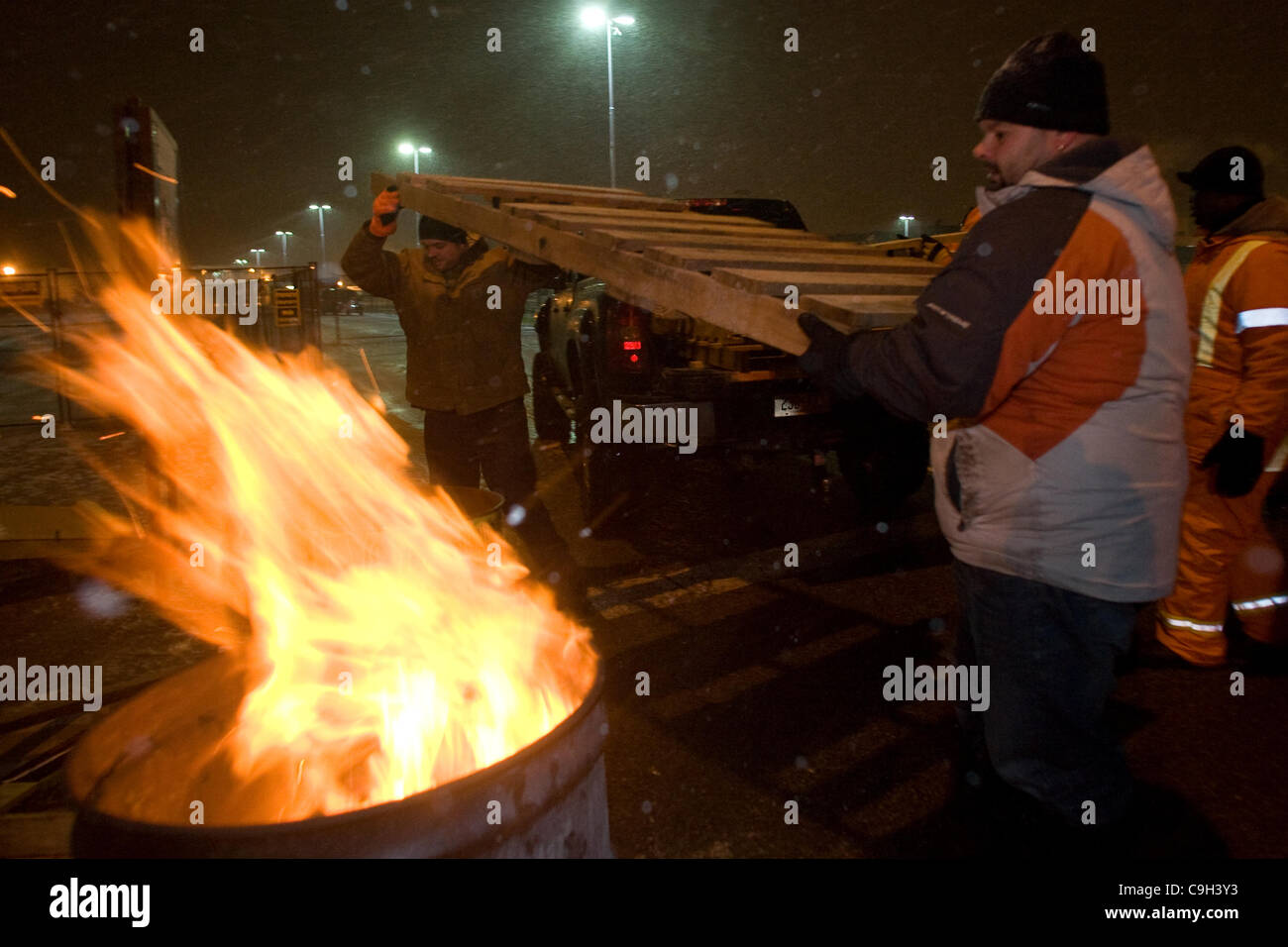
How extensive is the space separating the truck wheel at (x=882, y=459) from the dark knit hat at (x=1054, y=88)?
414cm

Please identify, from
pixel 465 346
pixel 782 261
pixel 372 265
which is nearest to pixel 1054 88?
pixel 782 261

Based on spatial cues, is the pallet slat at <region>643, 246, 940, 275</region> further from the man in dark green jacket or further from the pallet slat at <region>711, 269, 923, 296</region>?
the man in dark green jacket

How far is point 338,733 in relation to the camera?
2.24 m

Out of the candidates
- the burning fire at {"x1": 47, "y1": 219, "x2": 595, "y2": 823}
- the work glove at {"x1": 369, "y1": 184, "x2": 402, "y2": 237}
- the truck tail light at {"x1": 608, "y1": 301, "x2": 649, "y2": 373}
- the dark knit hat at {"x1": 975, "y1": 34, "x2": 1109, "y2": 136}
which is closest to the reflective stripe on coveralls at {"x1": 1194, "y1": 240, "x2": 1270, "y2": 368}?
the dark knit hat at {"x1": 975, "y1": 34, "x2": 1109, "y2": 136}

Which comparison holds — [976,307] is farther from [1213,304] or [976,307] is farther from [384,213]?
[384,213]

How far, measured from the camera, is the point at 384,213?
4016 mm

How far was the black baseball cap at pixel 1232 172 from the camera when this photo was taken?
380 cm

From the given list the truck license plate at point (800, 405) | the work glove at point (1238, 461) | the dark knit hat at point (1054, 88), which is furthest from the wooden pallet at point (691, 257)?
the truck license plate at point (800, 405)

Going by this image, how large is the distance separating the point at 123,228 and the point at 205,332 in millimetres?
795

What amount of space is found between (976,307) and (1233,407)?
2.57 meters

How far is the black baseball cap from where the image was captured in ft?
12.5

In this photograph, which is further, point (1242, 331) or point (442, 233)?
point (442, 233)

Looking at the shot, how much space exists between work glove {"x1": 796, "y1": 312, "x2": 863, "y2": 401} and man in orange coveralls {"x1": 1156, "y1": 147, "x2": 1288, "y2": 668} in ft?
8.39
